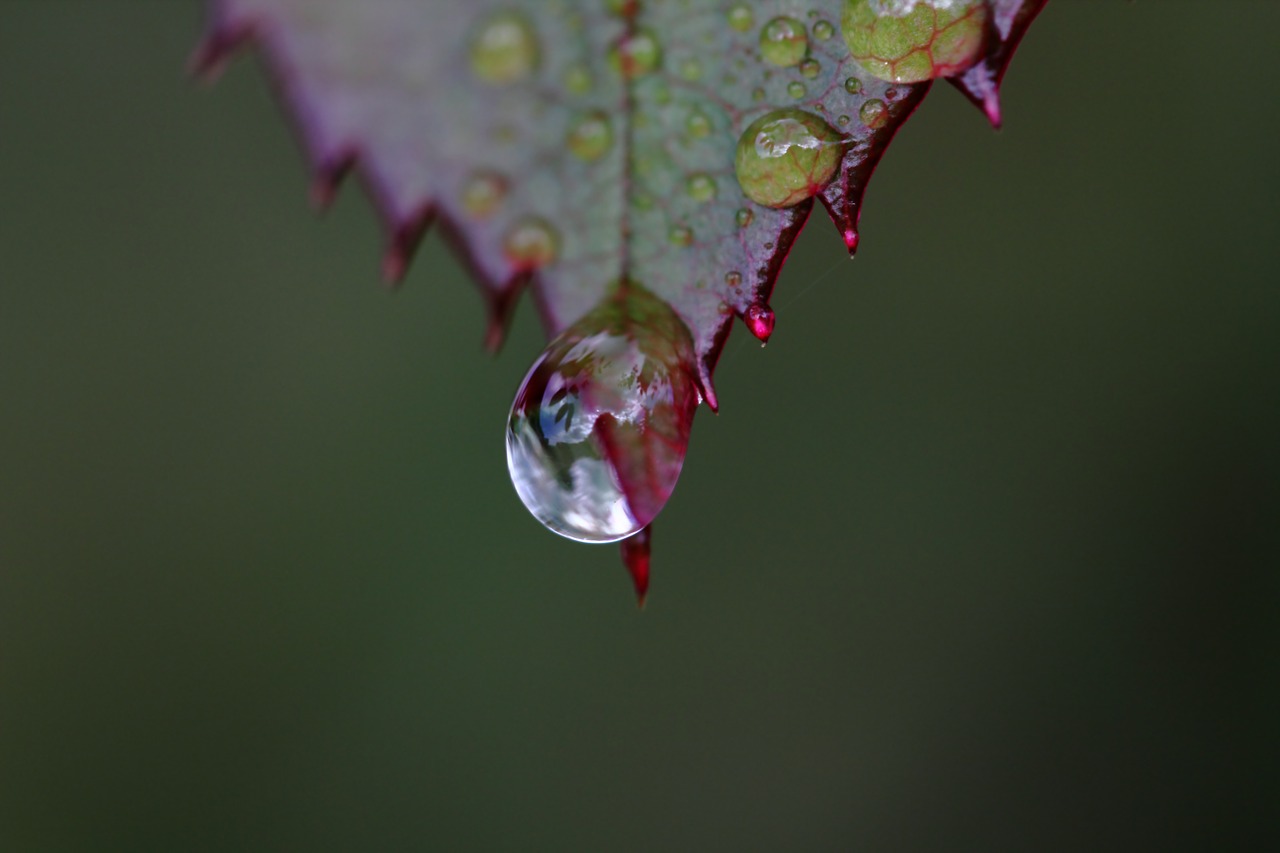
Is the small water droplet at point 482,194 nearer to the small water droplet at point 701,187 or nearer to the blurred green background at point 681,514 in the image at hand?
the small water droplet at point 701,187

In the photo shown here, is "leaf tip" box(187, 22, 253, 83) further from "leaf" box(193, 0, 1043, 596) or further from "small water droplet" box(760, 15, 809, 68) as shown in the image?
"small water droplet" box(760, 15, 809, 68)

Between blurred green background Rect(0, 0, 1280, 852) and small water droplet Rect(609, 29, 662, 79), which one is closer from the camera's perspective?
small water droplet Rect(609, 29, 662, 79)

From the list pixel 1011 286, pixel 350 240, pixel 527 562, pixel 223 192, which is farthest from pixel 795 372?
pixel 223 192

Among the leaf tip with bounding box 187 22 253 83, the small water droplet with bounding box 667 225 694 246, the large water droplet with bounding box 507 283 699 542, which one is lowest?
the large water droplet with bounding box 507 283 699 542

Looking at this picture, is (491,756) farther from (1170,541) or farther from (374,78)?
(374,78)

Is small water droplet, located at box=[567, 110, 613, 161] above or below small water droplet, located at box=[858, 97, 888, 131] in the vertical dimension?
below

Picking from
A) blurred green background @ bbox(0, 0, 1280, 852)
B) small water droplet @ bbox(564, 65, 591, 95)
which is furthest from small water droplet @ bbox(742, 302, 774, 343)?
blurred green background @ bbox(0, 0, 1280, 852)
